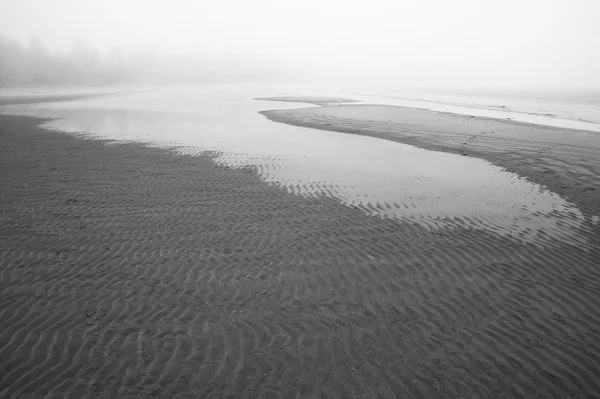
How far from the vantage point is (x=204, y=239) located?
31.9 ft

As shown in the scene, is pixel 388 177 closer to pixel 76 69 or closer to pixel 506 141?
pixel 506 141

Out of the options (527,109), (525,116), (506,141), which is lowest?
(506,141)

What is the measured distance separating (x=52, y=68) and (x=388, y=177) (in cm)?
16376

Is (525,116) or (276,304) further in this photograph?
(525,116)

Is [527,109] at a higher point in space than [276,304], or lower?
higher

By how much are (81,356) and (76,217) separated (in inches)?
268

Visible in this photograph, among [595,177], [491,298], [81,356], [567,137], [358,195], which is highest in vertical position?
[567,137]

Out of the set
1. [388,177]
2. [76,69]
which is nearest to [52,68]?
[76,69]

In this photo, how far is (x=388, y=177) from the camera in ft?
52.0

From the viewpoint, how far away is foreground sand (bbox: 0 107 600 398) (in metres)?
5.32

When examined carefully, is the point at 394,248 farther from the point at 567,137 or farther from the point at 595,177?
the point at 567,137

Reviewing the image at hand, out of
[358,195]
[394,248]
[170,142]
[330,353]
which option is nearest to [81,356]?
[330,353]

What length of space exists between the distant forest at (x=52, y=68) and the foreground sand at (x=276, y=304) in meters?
135

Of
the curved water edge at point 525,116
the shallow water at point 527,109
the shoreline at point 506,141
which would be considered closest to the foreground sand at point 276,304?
the shoreline at point 506,141
